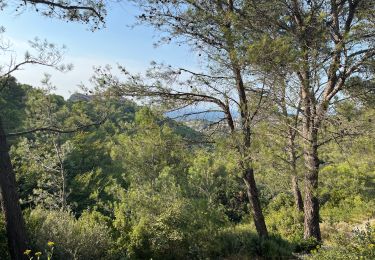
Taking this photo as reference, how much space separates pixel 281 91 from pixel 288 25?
1.54m

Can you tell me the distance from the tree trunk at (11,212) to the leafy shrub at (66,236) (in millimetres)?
445

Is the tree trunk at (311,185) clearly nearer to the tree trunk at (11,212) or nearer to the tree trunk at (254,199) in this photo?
the tree trunk at (254,199)

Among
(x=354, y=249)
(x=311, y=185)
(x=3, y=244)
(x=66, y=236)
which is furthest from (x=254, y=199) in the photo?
(x=3, y=244)

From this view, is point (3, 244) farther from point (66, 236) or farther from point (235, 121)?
point (235, 121)

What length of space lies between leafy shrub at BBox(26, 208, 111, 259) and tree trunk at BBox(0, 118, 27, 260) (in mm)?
445

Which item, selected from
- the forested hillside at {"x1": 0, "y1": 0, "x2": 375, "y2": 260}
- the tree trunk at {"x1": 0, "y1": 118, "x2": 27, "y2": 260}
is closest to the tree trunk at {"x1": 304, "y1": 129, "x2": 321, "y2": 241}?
the forested hillside at {"x1": 0, "y1": 0, "x2": 375, "y2": 260}

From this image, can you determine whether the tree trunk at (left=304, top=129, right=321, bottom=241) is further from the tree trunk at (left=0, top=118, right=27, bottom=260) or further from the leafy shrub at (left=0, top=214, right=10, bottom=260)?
the leafy shrub at (left=0, top=214, right=10, bottom=260)

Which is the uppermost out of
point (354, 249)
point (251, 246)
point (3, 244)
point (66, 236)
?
point (354, 249)

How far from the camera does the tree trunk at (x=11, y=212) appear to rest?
5.81m

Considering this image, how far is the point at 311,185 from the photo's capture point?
7.98 meters

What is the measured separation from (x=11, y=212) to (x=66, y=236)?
1111 millimetres

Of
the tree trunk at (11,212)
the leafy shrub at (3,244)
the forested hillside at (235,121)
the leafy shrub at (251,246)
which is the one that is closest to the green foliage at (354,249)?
the forested hillside at (235,121)

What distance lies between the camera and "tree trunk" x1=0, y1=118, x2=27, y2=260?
5.81 m

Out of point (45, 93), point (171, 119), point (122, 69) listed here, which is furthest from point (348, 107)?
point (45, 93)
